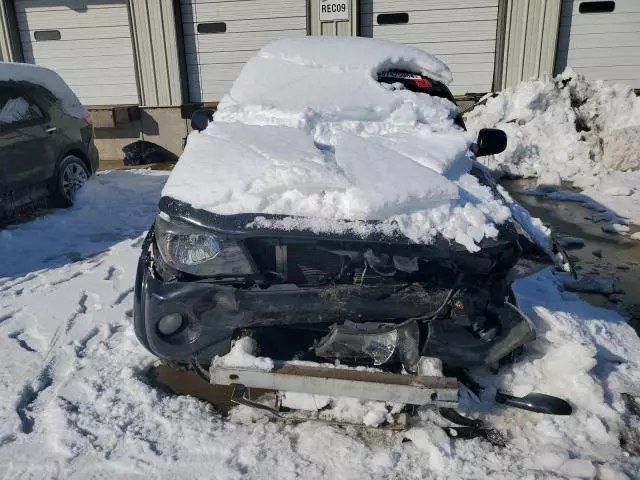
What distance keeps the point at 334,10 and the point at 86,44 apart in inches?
223

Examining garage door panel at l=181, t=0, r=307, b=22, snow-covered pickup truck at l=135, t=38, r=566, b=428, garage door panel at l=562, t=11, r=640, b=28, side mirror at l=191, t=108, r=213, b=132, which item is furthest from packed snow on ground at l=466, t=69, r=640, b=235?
snow-covered pickup truck at l=135, t=38, r=566, b=428

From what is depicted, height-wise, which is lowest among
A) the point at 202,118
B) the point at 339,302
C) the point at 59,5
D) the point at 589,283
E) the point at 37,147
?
the point at 589,283

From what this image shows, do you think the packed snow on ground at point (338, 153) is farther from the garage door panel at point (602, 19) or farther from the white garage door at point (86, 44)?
the white garage door at point (86, 44)

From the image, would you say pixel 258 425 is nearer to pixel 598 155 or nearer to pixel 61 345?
pixel 61 345

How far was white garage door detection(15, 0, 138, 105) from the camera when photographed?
10867 millimetres

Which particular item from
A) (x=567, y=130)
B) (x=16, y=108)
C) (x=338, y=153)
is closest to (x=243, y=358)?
(x=338, y=153)

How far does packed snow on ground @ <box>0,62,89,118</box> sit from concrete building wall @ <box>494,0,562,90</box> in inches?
311

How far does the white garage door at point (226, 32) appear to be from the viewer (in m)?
10.3

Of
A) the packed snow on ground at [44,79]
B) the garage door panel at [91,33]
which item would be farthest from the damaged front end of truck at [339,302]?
the garage door panel at [91,33]

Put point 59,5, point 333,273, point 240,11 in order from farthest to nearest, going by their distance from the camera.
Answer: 1. point 59,5
2. point 240,11
3. point 333,273

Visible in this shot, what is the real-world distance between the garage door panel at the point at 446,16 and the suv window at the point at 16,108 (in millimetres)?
6750

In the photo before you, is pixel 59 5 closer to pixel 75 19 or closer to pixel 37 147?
pixel 75 19

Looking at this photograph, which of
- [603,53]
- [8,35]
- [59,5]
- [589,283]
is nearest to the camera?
[589,283]

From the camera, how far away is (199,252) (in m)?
2.35
